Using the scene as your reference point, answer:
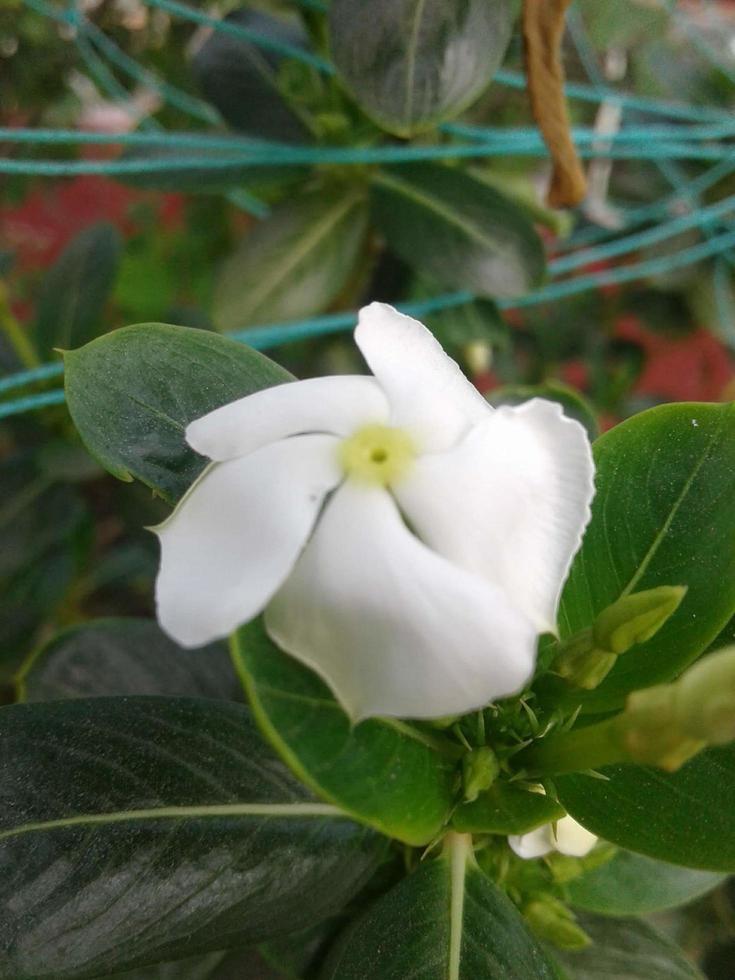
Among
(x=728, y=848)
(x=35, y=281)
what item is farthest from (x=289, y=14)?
(x=728, y=848)

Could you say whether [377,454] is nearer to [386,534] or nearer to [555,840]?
[386,534]

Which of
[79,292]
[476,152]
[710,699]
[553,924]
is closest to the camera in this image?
[710,699]

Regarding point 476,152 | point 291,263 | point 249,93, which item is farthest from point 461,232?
point 249,93

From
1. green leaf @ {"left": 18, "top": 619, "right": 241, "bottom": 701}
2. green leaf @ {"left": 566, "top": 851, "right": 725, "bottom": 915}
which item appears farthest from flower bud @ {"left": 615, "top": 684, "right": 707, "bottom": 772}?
green leaf @ {"left": 18, "top": 619, "right": 241, "bottom": 701}

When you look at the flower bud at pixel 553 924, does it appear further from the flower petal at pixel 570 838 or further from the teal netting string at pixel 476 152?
the teal netting string at pixel 476 152

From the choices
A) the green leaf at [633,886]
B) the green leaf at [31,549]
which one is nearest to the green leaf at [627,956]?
the green leaf at [633,886]

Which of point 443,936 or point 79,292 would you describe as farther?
point 79,292

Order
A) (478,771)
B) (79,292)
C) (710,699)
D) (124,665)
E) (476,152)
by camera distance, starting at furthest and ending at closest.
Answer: (79,292) < (476,152) < (124,665) < (478,771) < (710,699)
